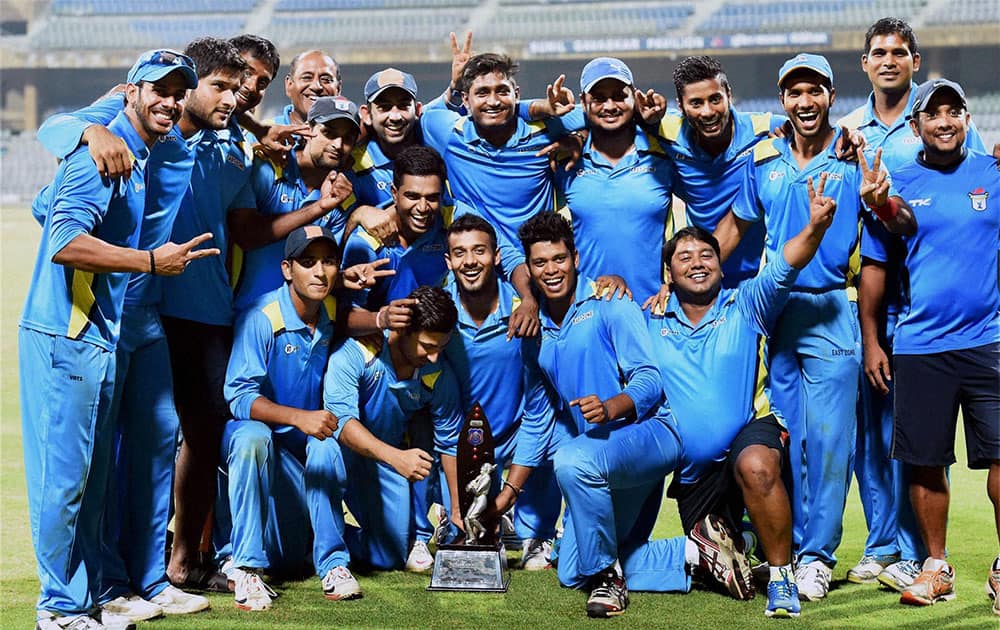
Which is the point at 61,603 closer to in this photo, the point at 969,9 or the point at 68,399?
the point at 68,399

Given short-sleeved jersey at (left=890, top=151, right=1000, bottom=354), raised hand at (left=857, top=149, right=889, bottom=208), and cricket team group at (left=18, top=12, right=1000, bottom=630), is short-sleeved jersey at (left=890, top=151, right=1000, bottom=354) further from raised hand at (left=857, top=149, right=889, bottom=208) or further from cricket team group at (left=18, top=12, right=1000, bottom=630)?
raised hand at (left=857, top=149, right=889, bottom=208)

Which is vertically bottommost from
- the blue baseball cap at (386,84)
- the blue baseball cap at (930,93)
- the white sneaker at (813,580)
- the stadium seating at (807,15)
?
the white sneaker at (813,580)

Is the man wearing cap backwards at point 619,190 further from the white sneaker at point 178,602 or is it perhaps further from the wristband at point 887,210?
the white sneaker at point 178,602

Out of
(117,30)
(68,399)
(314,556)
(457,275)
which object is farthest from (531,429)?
(117,30)

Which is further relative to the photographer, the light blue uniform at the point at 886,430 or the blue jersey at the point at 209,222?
the light blue uniform at the point at 886,430

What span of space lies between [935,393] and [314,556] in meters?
2.77

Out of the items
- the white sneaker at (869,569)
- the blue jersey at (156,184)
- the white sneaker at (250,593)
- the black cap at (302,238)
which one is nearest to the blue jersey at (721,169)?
the white sneaker at (869,569)

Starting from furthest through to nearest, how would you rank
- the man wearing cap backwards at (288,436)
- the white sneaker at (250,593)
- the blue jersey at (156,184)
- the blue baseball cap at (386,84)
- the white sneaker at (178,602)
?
the blue baseball cap at (386,84) < the man wearing cap backwards at (288,436) < the white sneaker at (250,593) < the white sneaker at (178,602) < the blue jersey at (156,184)

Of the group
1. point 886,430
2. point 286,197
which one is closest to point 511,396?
point 286,197

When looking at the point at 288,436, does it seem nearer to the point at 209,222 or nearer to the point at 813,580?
the point at 209,222

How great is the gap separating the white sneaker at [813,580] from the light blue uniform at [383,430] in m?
1.76

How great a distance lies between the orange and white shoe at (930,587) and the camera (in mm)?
5043

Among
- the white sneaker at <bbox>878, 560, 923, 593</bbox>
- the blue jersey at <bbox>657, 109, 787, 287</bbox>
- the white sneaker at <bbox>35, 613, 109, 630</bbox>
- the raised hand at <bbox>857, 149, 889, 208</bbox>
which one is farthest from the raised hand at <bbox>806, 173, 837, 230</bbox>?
the white sneaker at <bbox>35, 613, 109, 630</bbox>

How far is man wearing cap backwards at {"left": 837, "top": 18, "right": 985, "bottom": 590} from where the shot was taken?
17.7 feet
